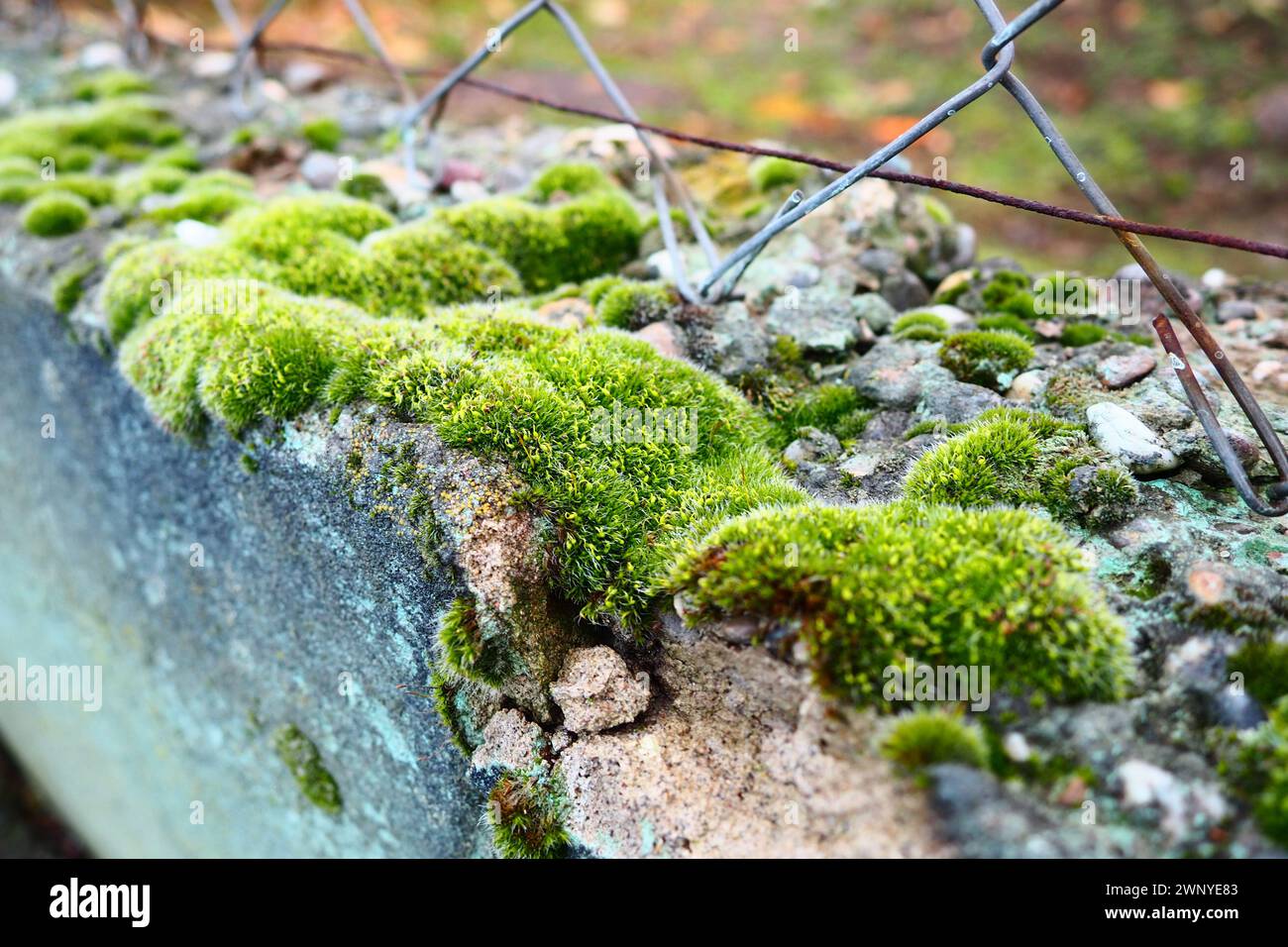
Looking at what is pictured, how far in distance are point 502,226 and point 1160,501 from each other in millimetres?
3337

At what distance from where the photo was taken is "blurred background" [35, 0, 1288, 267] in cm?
909

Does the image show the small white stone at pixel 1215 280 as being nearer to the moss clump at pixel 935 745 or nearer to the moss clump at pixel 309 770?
A: the moss clump at pixel 935 745

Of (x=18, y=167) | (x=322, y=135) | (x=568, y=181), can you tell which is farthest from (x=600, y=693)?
(x=18, y=167)

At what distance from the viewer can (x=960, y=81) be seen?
11195 mm

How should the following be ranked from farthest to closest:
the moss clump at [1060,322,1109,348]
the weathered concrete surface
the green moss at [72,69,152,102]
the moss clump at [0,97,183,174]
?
1. the green moss at [72,69,152,102]
2. the moss clump at [0,97,183,174]
3. the moss clump at [1060,322,1109,348]
4. the weathered concrete surface

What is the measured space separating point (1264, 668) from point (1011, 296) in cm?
250

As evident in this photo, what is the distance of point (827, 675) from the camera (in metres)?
2.29

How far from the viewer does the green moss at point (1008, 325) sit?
3.87 meters

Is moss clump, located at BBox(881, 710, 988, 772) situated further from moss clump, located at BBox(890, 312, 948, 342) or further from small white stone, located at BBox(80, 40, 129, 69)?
small white stone, located at BBox(80, 40, 129, 69)

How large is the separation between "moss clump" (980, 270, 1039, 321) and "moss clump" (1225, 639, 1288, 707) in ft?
7.48

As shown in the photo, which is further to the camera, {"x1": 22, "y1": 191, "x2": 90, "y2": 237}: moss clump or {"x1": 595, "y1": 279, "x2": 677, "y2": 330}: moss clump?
{"x1": 22, "y1": 191, "x2": 90, "y2": 237}: moss clump

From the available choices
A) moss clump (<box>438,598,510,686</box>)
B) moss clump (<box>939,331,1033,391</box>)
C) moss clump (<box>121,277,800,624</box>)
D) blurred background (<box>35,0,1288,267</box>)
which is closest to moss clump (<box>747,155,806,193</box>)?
moss clump (<box>939,331,1033,391</box>)

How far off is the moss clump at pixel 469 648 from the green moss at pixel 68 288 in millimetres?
3257

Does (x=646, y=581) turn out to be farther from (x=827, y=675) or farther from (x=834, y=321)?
(x=834, y=321)
